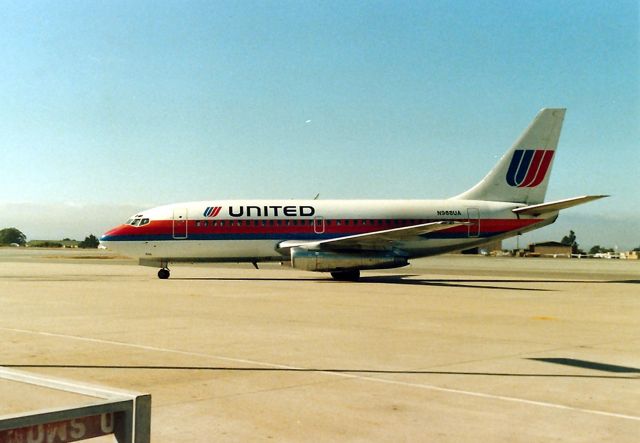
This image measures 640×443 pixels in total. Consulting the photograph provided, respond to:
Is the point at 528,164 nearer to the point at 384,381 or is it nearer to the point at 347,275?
the point at 347,275

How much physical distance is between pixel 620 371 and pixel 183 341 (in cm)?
667

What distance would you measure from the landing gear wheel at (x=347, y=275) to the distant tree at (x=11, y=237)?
569 ft

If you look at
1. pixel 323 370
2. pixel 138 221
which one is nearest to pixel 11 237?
pixel 138 221

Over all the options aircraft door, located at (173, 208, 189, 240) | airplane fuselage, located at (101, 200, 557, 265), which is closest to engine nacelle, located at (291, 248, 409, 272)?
airplane fuselage, located at (101, 200, 557, 265)

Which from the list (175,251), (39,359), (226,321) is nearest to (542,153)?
(175,251)

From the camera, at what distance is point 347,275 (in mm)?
32656

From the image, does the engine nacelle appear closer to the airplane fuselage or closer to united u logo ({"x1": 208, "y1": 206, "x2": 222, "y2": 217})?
the airplane fuselage

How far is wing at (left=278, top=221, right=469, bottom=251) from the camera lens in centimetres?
3067

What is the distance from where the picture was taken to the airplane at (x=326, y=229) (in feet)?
104

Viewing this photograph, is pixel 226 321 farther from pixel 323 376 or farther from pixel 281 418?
pixel 281 418

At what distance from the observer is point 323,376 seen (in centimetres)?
877

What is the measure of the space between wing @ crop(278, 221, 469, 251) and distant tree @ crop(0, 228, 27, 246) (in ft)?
572

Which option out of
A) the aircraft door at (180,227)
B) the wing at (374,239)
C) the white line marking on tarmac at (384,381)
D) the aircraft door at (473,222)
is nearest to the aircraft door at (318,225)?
the wing at (374,239)

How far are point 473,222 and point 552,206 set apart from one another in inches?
141
